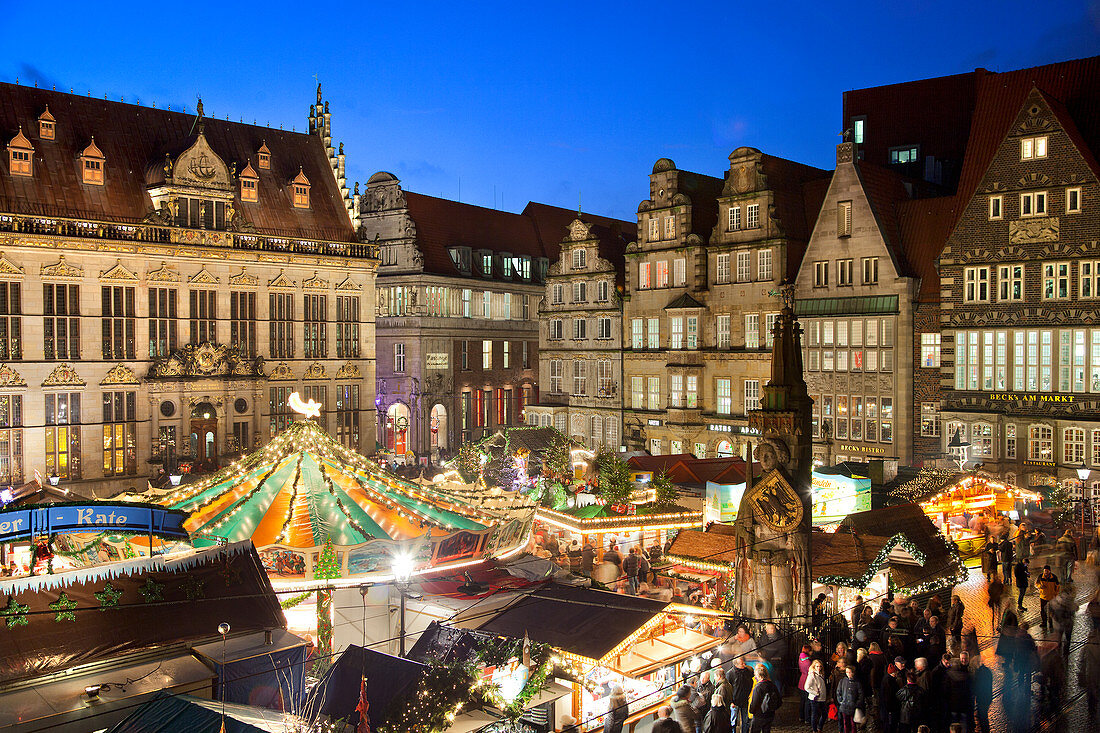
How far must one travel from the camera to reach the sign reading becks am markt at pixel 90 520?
41.8 feet

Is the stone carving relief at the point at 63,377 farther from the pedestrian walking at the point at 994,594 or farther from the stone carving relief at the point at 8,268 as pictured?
the pedestrian walking at the point at 994,594

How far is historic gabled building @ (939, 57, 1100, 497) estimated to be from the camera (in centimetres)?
3063

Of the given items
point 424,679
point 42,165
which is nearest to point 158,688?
point 424,679

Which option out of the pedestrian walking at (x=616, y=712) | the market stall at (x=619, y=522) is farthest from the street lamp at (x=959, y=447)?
the pedestrian walking at (x=616, y=712)

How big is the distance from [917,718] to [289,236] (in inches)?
1432

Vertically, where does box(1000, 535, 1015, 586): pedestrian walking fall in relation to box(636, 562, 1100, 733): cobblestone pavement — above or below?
above

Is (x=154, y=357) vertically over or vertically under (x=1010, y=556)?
over

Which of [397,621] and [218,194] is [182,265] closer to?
[218,194]

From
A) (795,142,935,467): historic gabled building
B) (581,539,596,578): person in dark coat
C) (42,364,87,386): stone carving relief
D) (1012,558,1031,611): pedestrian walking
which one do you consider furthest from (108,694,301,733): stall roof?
(42,364,87,386): stone carving relief

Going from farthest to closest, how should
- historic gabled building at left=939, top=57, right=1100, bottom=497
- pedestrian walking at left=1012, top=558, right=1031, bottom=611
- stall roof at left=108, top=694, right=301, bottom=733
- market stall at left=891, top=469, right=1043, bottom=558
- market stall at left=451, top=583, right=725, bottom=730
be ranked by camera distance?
historic gabled building at left=939, top=57, right=1100, bottom=497 → market stall at left=891, top=469, right=1043, bottom=558 → pedestrian walking at left=1012, top=558, right=1031, bottom=611 → market stall at left=451, top=583, right=725, bottom=730 → stall roof at left=108, top=694, right=301, bottom=733

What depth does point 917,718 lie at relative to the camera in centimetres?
1302

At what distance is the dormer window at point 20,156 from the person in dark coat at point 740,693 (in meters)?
34.8

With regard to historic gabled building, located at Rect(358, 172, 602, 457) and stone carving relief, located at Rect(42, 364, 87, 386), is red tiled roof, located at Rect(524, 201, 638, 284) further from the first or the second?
stone carving relief, located at Rect(42, 364, 87, 386)

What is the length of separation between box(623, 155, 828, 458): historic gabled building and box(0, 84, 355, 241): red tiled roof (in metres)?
15.5
